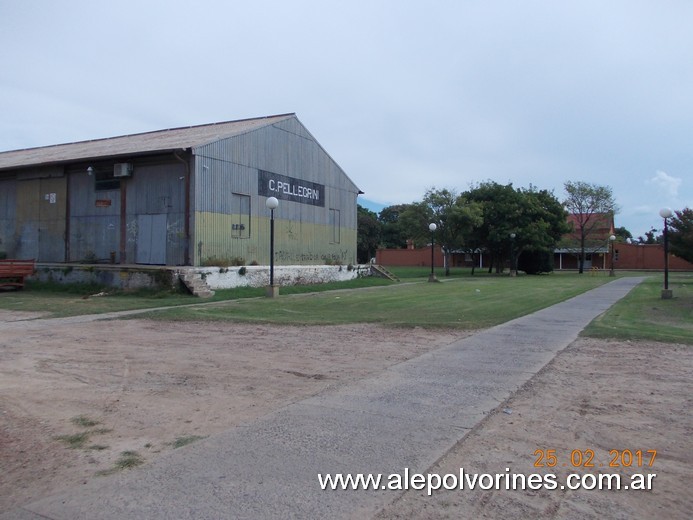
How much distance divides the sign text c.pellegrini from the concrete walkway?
20671 mm

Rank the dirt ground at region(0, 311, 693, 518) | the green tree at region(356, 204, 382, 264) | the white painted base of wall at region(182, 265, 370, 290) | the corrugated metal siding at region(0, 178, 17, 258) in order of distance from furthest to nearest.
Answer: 1. the green tree at region(356, 204, 382, 264)
2. the corrugated metal siding at region(0, 178, 17, 258)
3. the white painted base of wall at region(182, 265, 370, 290)
4. the dirt ground at region(0, 311, 693, 518)

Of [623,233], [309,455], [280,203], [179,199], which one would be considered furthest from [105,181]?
[623,233]

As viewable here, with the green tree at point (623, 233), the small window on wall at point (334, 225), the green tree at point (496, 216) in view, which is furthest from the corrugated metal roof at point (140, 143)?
the green tree at point (623, 233)

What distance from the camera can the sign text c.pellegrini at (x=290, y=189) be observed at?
27.6 m

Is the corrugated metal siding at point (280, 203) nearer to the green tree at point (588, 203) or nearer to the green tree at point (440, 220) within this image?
the green tree at point (440, 220)

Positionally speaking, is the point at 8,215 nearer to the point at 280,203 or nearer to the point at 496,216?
the point at 280,203

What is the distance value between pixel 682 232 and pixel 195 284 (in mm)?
28219

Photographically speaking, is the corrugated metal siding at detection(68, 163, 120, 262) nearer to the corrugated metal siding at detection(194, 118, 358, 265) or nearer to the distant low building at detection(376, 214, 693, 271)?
the corrugated metal siding at detection(194, 118, 358, 265)

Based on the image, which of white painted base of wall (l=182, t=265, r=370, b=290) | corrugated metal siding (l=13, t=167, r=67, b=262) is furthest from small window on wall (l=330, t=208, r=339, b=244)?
corrugated metal siding (l=13, t=167, r=67, b=262)

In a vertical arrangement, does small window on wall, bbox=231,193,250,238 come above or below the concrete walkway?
above

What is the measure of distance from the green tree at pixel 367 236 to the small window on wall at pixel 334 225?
43.7 meters

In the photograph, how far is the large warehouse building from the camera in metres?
24.1

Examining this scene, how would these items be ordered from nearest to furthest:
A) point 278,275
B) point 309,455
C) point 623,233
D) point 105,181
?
point 309,455 < point 105,181 < point 278,275 < point 623,233

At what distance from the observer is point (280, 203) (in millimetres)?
28688
